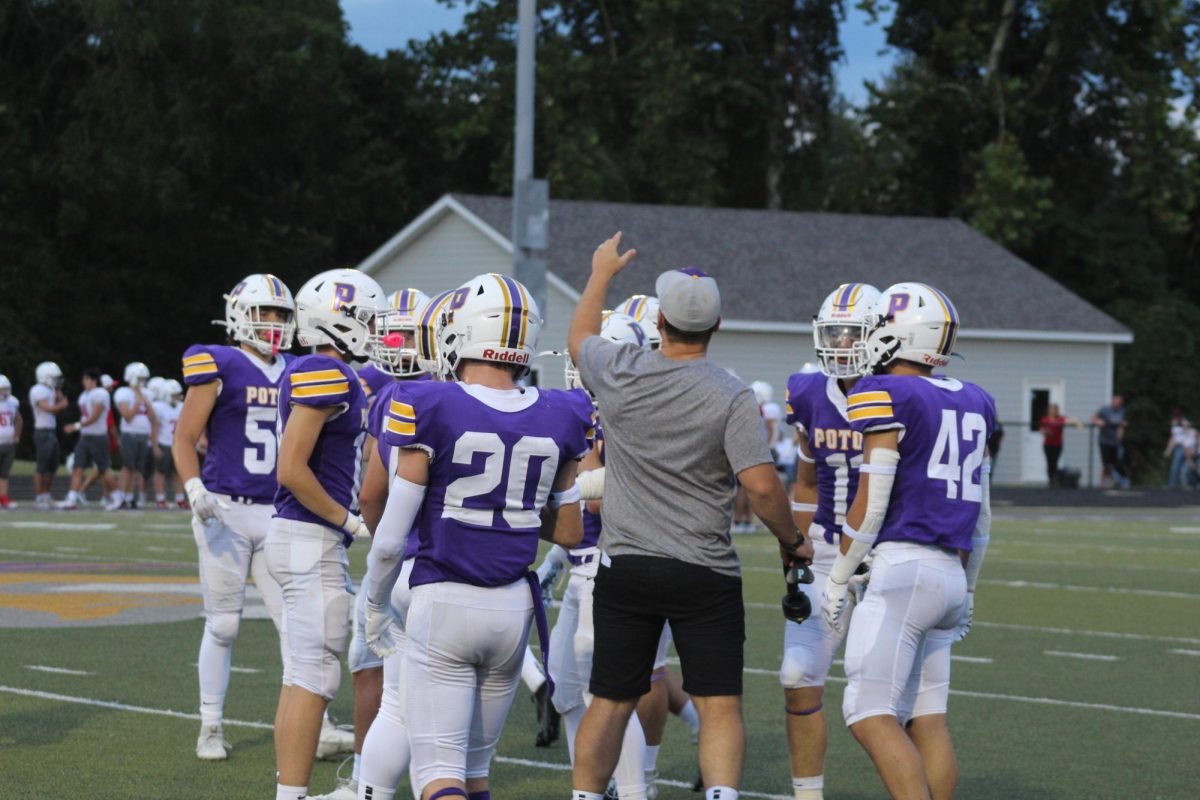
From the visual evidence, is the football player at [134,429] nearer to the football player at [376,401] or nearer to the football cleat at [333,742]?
the football cleat at [333,742]

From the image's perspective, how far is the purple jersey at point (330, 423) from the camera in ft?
20.9

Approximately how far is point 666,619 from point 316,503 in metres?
1.47

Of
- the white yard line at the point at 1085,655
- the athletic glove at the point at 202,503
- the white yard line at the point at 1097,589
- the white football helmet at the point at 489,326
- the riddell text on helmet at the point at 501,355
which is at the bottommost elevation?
the white yard line at the point at 1097,589

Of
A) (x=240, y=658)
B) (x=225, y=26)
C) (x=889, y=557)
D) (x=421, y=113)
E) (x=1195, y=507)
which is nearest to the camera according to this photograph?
(x=889, y=557)

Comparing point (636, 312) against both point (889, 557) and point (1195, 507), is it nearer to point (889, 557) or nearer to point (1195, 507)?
point (889, 557)

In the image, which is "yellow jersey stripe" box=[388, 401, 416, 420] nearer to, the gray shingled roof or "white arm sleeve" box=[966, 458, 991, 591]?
"white arm sleeve" box=[966, 458, 991, 591]

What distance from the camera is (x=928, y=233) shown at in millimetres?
43781

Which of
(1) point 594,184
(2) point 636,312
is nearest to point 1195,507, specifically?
(1) point 594,184

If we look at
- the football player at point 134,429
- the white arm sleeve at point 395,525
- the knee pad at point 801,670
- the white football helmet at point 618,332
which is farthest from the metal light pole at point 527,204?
the white arm sleeve at point 395,525

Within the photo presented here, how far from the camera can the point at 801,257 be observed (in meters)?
41.8

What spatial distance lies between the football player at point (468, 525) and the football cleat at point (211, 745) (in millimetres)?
2572

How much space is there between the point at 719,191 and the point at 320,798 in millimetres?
43016

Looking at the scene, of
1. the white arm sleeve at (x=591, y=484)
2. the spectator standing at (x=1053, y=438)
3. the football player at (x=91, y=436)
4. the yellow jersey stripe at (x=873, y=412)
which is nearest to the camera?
the yellow jersey stripe at (x=873, y=412)

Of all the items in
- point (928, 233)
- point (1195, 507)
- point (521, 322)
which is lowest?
point (1195, 507)
